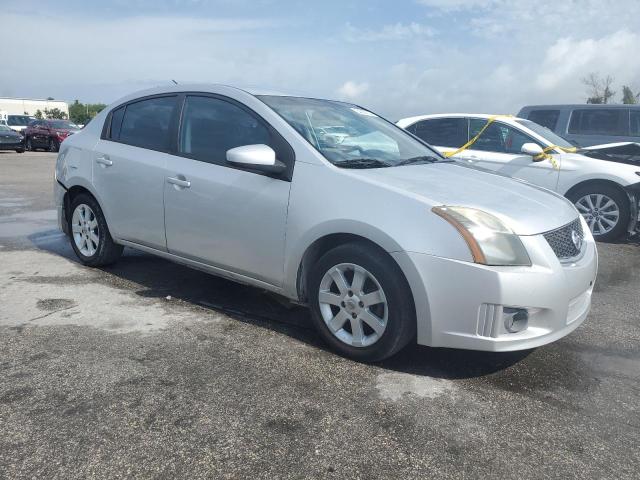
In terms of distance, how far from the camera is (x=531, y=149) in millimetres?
7262

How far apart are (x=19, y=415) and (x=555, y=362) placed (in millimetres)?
2951

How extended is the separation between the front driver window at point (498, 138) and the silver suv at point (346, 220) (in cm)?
353

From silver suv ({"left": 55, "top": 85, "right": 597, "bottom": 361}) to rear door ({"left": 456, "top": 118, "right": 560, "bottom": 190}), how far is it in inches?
134

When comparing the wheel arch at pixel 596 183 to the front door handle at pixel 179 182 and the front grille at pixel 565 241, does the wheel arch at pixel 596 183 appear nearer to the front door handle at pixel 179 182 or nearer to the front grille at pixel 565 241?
the front grille at pixel 565 241

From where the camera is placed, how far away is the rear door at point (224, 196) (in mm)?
3670

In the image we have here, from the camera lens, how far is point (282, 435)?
8.47 feet

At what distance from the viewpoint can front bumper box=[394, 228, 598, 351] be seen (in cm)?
295

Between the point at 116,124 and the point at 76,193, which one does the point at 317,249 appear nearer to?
the point at 116,124

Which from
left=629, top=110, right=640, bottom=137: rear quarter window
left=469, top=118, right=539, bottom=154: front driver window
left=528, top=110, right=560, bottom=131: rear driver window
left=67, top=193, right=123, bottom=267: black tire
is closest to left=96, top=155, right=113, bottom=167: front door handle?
left=67, top=193, right=123, bottom=267: black tire

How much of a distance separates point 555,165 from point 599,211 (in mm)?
809

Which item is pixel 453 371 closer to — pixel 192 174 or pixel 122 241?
pixel 192 174

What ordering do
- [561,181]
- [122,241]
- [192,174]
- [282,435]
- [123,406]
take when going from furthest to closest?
[561,181]
[122,241]
[192,174]
[123,406]
[282,435]

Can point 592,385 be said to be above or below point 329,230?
below

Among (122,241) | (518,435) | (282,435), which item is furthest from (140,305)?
(518,435)
